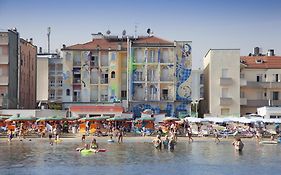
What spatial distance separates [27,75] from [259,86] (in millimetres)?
33000

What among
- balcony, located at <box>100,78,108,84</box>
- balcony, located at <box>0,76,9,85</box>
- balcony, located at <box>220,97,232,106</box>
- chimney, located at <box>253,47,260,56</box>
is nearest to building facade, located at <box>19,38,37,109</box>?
balcony, located at <box>0,76,9,85</box>

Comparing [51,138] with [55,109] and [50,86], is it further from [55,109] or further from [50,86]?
[50,86]

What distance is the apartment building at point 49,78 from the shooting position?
88.0 meters

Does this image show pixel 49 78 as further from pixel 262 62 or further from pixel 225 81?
pixel 262 62

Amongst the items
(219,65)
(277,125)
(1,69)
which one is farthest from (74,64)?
(277,125)

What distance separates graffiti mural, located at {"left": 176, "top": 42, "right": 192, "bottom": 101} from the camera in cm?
8338

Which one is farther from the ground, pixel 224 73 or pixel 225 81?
pixel 224 73

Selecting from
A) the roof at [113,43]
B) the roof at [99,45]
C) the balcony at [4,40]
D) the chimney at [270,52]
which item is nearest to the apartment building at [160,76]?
the roof at [113,43]

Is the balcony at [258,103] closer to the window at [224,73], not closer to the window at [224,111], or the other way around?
the window at [224,111]

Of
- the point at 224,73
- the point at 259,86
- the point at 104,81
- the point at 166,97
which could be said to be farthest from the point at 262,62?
the point at 104,81

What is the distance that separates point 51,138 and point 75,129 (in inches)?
304

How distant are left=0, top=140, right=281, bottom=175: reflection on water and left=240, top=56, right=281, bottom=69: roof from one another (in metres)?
27.3

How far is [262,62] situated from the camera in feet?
282

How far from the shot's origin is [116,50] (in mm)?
84312
